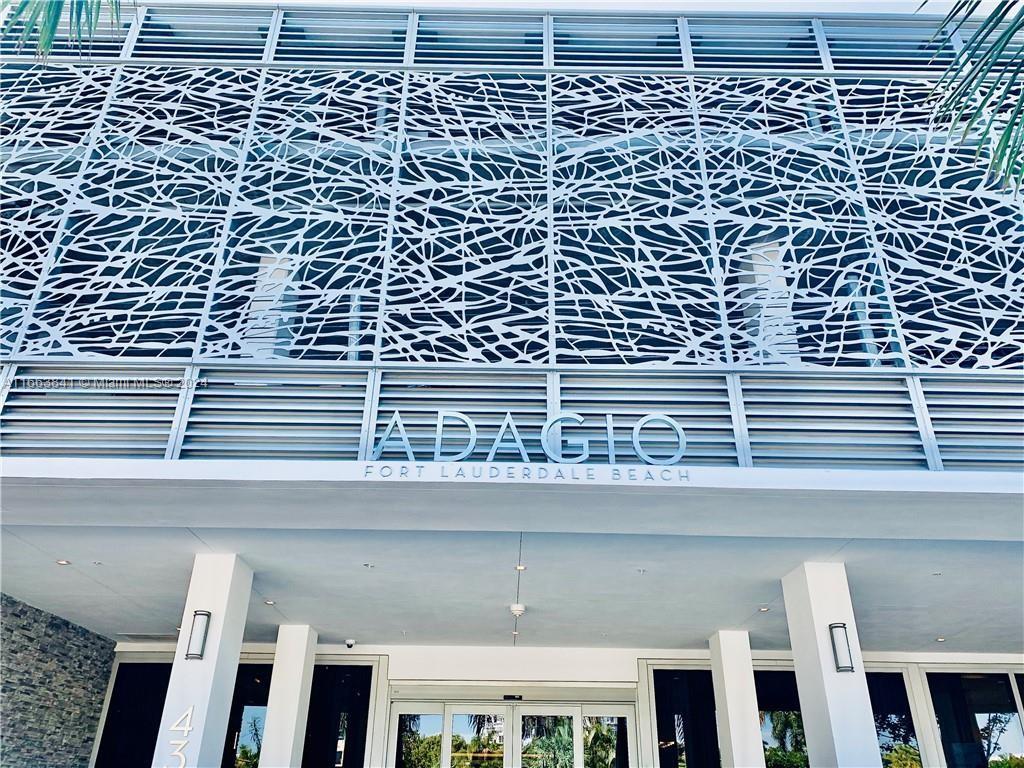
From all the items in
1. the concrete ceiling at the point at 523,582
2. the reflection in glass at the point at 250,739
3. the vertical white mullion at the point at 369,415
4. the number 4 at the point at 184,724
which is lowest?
the number 4 at the point at 184,724

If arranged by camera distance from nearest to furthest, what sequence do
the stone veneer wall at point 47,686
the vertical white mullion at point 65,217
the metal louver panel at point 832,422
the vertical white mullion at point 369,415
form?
the vertical white mullion at point 369,415 → the metal louver panel at point 832,422 → the vertical white mullion at point 65,217 → the stone veneer wall at point 47,686

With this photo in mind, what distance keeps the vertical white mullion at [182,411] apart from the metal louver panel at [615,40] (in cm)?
411

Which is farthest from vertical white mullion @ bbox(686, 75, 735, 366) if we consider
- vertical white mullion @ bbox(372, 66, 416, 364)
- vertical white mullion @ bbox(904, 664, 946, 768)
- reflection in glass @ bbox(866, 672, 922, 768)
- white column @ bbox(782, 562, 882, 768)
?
vertical white mullion @ bbox(904, 664, 946, 768)

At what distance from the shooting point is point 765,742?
9453 millimetres

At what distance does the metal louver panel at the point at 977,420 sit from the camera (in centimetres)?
479

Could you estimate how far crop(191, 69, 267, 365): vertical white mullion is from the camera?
5137 mm

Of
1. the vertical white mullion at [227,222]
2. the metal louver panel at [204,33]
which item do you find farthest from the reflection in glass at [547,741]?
the metal louver panel at [204,33]

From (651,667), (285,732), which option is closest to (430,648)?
(285,732)

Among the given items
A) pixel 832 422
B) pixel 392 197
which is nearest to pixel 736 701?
pixel 832 422

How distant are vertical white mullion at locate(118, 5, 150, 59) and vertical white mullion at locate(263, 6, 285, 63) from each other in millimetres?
1098

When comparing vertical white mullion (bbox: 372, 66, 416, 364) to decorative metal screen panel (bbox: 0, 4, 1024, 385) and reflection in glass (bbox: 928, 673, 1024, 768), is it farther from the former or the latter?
reflection in glass (bbox: 928, 673, 1024, 768)

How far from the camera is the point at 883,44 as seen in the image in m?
6.76

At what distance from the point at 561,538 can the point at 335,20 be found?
16.2 feet

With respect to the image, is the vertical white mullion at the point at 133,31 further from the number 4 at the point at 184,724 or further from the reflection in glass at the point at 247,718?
the reflection in glass at the point at 247,718
